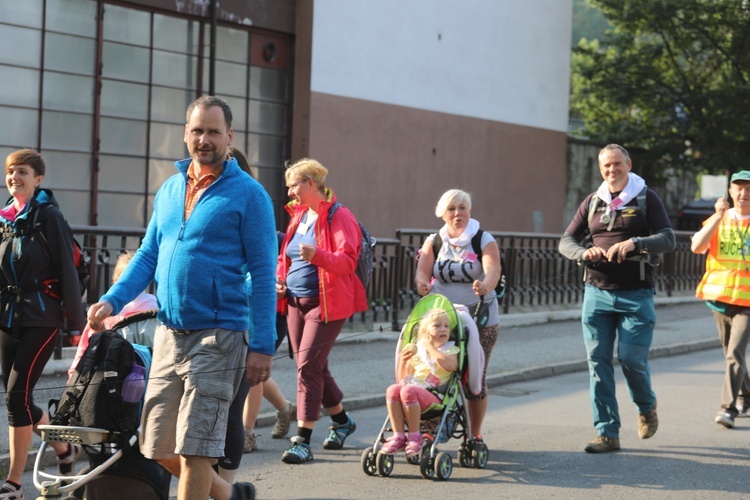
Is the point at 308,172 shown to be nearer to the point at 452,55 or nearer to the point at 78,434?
the point at 78,434

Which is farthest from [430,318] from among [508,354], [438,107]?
[438,107]

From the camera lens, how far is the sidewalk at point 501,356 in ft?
32.8

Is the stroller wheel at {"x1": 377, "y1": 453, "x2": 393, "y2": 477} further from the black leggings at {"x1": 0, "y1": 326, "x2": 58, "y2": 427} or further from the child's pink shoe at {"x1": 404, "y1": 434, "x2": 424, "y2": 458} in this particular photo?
the black leggings at {"x1": 0, "y1": 326, "x2": 58, "y2": 427}

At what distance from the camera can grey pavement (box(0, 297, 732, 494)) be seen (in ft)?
32.7

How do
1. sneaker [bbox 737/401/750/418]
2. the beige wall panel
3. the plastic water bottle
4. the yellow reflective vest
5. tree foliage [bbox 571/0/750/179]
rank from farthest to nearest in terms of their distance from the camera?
tree foliage [bbox 571/0/750/179] < the beige wall panel < sneaker [bbox 737/401/750/418] < the yellow reflective vest < the plastic water bottle

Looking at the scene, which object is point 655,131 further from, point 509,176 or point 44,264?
point 44,264

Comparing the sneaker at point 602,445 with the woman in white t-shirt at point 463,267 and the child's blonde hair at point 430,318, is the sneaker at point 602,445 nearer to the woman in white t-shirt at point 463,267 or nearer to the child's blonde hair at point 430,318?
the woman in white t-shirt at point 463,267

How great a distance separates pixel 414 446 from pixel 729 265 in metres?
3.75

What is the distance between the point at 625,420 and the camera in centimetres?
936

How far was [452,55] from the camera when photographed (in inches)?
781

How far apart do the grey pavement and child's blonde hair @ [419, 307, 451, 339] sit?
149cm

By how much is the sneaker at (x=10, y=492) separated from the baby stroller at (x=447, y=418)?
84.1 inches

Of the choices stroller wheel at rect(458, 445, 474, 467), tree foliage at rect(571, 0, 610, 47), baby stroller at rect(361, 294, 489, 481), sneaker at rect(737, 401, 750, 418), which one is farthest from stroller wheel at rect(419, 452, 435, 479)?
tree foliage at rect(571, 0, 610, 47)

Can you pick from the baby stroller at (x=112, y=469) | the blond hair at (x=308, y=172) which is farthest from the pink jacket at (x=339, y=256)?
the baby stroller at (x=112, y=469)
